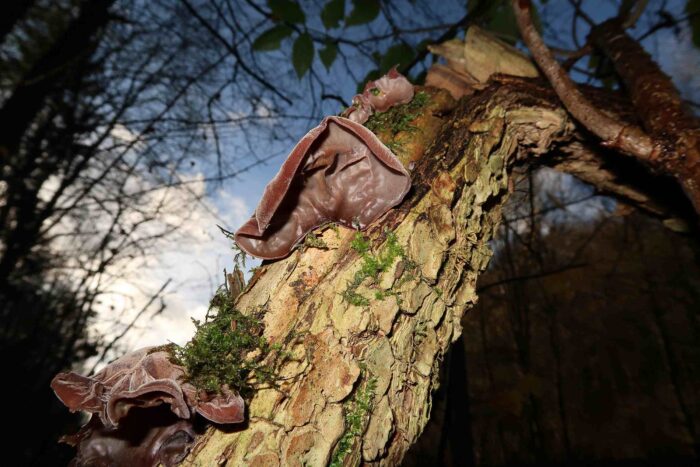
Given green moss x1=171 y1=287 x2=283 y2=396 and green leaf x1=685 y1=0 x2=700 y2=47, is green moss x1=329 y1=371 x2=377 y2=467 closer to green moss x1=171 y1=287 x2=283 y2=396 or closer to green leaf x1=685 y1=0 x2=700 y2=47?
green moss x1=171 y1=287 x2=283 y2=396

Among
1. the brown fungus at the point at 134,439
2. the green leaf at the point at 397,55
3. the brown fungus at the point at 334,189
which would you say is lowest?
the brown fungus at the point at 134,439

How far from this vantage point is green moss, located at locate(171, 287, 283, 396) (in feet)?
3.67

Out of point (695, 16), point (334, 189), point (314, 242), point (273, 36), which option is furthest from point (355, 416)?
point (695, 16)

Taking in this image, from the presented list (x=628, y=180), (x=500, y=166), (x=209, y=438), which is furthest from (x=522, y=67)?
(x=209, y=438)

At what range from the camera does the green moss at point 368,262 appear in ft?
4.08

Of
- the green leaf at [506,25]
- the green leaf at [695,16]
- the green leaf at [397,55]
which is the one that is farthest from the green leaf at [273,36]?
the green leaf at [695,16]

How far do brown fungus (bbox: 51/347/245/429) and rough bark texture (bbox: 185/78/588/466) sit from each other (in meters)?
0.10

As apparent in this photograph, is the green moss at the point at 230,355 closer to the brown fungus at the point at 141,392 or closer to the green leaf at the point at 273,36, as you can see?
the brown fungus at the point at 141,392

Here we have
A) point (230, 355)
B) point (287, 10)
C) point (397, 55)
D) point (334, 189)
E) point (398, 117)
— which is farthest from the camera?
point (397, 55)

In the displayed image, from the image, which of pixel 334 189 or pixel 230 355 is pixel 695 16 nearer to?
pixel 334 189

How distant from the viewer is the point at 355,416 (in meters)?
1.12

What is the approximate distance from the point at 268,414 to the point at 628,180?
7.85 feet

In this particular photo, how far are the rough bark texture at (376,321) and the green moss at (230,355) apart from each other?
4 cm

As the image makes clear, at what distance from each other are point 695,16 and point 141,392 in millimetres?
3547
